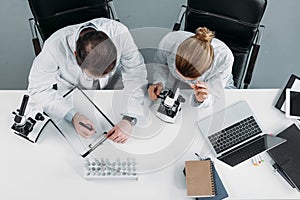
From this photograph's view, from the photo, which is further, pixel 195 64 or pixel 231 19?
pixel 231 19

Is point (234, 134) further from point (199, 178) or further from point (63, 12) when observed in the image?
point (63, 12)

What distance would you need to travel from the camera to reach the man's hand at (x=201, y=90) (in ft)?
5.66

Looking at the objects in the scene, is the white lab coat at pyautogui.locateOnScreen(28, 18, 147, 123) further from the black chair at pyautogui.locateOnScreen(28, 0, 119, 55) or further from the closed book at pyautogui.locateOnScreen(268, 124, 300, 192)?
the closed book at pyautogui.locateOnScreen(268, 124, 300, 192)

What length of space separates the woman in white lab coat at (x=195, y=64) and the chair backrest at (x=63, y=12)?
0.36m

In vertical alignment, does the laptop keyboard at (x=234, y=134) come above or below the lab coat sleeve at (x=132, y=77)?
below

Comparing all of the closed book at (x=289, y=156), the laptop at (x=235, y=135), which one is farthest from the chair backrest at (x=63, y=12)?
the closed book at (x=289, y=156)

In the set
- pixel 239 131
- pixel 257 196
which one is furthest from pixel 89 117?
pixel 257 196

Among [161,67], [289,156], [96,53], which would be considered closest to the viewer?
[96,53]

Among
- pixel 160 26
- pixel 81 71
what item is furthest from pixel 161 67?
pixel 160 26

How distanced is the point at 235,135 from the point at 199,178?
0.26 metres

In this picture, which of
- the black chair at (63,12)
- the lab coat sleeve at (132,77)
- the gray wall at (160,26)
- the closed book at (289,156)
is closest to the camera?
the closed book at (289,156)

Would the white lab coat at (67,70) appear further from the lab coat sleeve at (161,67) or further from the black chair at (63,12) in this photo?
the black chair at (63,12)

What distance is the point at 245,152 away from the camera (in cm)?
171

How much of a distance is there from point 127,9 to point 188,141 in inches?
50.7
